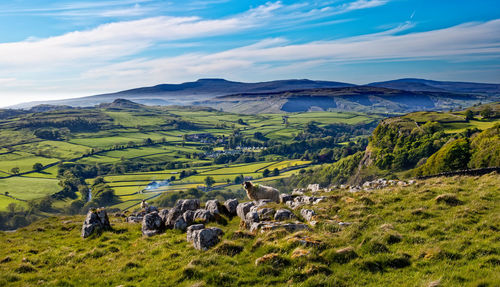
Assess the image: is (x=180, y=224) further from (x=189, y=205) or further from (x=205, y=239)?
(x=205, y=239)

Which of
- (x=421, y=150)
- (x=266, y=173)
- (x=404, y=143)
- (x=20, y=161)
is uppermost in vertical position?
(x=404, y=143)

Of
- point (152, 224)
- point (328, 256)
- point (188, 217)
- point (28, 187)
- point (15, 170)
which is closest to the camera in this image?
point (328, 256)

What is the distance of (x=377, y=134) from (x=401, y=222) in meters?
115

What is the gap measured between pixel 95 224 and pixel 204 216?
28.4 ft

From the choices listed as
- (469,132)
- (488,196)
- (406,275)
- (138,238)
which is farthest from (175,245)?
(469,132)

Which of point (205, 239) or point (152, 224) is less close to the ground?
point (205, 239)

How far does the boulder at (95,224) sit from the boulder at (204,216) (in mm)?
7079

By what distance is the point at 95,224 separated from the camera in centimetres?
2127

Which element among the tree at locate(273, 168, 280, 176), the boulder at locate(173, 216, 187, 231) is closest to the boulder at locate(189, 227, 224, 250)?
the boulder at locate(173, 216, 187, 231)

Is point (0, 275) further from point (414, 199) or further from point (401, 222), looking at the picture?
point (414, 199)

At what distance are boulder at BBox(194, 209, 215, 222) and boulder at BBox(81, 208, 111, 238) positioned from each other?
708 cm

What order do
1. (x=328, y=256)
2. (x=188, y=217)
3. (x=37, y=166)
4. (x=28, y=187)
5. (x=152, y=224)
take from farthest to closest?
(x=37, y=166)
(x=28, y=187)
(x=188, y=217)
(x=152, y=224)
(x=328, y=256)

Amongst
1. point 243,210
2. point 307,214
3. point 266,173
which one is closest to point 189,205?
point 243,210

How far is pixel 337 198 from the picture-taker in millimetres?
22484
